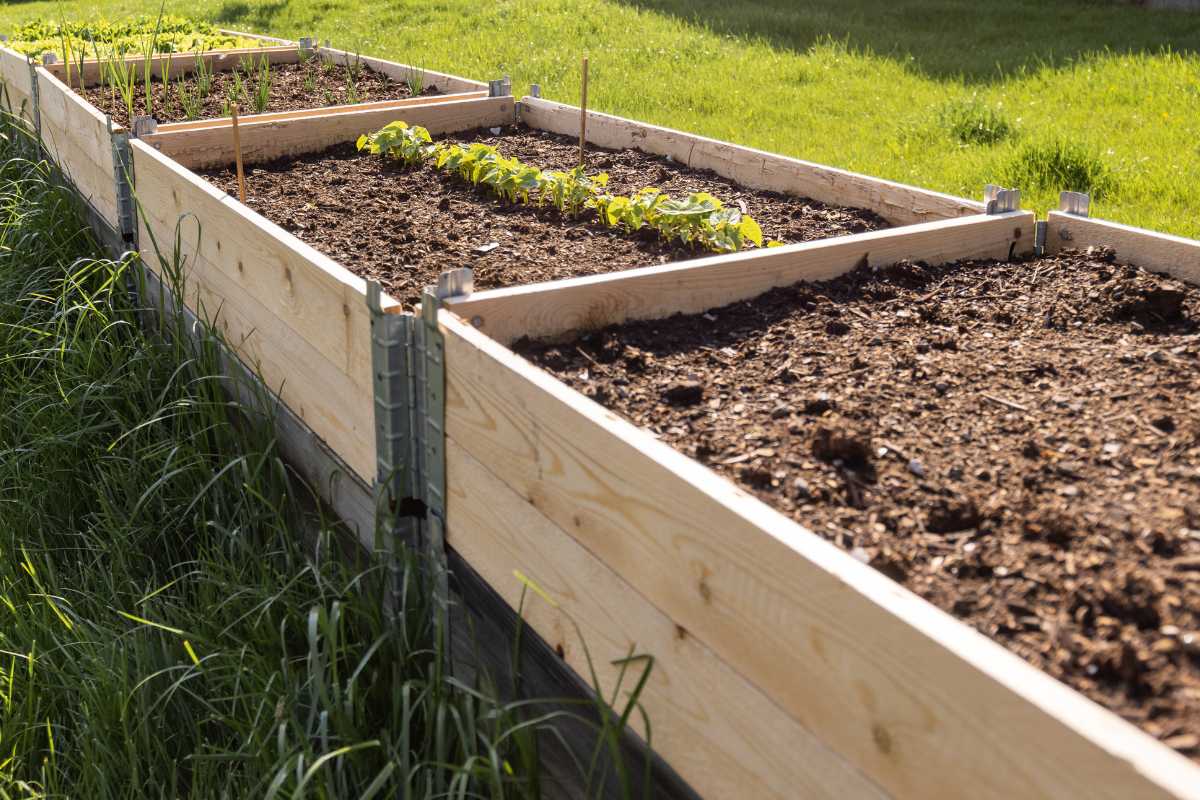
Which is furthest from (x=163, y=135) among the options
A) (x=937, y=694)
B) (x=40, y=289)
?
(x=937, y=694)

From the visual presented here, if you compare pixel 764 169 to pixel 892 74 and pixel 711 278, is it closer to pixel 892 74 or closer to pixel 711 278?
pixel 711 278

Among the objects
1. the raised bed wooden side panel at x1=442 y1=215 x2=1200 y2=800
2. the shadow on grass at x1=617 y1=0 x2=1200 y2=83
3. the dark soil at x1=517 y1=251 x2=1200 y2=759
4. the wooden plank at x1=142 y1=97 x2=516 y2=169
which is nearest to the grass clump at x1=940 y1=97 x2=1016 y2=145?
the shadow on grass at x1=617 y1=0 x2=1200 y2=83

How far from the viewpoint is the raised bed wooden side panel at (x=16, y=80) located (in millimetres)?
6429

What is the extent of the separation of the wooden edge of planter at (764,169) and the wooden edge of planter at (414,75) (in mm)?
969

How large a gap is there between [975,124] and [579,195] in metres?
2.94

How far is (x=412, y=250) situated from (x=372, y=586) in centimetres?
126

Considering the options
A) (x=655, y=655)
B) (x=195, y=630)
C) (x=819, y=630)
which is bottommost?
(x=195, y=630)

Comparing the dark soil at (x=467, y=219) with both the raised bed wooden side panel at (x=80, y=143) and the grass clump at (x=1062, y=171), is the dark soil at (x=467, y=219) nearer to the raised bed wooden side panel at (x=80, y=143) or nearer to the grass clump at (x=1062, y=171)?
the raised bed wooden side panel at (x=80, y=143)

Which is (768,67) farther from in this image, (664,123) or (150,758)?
(150,758)

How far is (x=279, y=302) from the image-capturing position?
3010 millimetres

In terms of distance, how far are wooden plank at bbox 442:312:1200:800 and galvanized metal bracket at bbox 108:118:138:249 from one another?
113 inches

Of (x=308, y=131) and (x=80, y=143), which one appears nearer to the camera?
(x=308, y=131)

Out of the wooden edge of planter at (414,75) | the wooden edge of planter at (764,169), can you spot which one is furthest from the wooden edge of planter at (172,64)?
the wooden edge of planter at (764,169)

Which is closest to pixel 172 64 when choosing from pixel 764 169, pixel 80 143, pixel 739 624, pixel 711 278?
pixel 80 143
